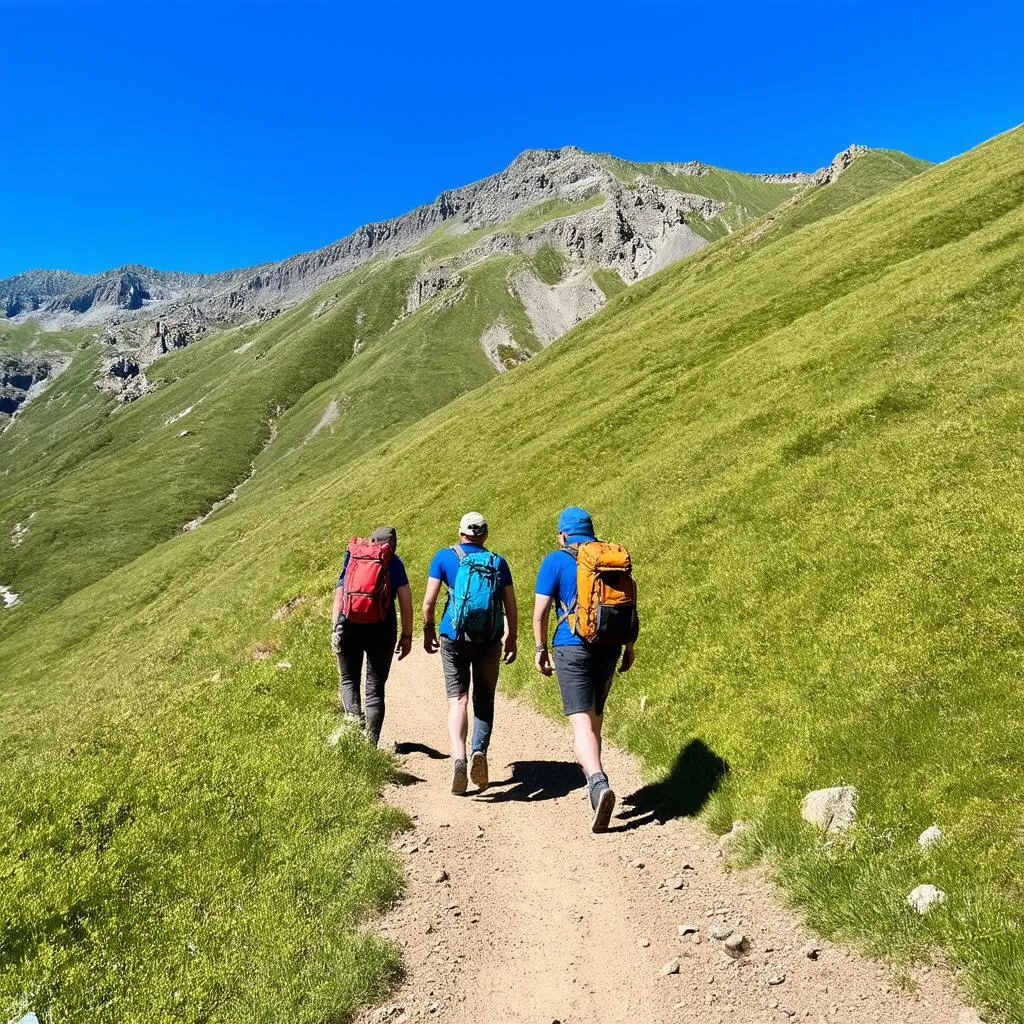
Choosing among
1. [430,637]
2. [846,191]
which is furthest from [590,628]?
[846,191]

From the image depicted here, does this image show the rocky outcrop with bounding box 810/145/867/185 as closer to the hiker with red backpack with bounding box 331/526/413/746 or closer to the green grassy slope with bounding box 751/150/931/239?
the green grassy slope with bounding box 751/150/931/239

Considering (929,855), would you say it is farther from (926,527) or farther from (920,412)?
(920,412)

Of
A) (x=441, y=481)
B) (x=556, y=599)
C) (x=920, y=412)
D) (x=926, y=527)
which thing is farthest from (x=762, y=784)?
(x=441, y=481)

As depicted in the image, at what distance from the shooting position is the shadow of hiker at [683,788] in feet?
34.6

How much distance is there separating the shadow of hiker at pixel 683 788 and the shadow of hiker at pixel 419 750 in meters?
4.33

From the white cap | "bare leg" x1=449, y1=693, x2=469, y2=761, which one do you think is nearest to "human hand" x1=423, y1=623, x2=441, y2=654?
"bare leg" x1=449, y1=693, x2=469, y2=761

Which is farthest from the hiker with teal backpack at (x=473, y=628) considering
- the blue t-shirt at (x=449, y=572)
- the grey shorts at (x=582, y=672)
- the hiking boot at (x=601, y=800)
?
the hiking boot at (x=601, y=800)

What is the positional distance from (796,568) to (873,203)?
218 ft

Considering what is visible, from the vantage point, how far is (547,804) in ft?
36.8

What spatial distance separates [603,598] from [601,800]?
2.96m

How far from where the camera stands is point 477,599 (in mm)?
11070

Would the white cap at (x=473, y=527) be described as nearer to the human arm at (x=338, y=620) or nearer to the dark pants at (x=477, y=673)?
the dark pants at (x=477, y=673)

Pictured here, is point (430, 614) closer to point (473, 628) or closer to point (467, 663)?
point (467, 663)

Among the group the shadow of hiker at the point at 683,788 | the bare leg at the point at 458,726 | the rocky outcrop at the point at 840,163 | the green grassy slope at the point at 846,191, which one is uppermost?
the rocky outcrop at the point at 840,163
